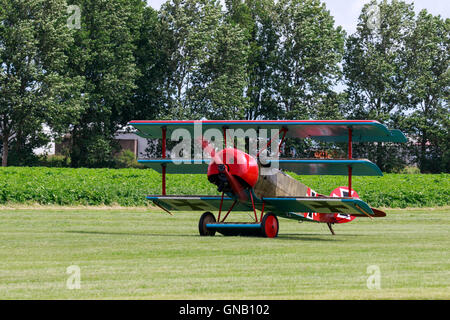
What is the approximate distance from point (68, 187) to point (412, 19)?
46.7 meters

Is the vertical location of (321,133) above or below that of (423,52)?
below

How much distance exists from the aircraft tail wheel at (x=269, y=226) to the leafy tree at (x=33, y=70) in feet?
127

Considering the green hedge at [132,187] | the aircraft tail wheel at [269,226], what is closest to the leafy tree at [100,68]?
the green hedge at [132,187]

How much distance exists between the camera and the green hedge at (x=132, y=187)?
3381cm

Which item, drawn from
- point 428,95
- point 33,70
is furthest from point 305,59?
point 33,70

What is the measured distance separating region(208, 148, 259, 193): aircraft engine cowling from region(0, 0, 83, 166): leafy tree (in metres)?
39.2

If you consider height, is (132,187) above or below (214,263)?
above

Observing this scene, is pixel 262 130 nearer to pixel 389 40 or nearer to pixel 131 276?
pixel 131 276

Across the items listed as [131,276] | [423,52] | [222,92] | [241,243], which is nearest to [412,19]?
[423,52]

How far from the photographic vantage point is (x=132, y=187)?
1471 inches

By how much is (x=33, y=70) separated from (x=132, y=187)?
21953 millimetres

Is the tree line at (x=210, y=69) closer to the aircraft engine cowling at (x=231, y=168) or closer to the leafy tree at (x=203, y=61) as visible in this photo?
the leafy tree at (x=203, y=61)

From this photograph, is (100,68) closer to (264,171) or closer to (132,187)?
(132,187)

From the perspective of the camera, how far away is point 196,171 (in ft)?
72.7
